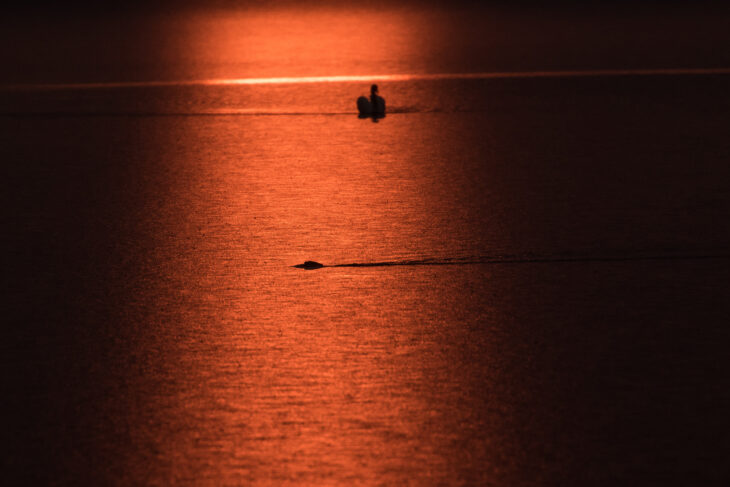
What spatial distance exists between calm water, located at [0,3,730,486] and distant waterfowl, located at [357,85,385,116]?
86 millimetres

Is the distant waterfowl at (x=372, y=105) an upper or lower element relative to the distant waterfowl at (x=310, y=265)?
upper

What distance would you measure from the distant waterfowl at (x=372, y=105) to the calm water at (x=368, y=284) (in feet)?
0.28

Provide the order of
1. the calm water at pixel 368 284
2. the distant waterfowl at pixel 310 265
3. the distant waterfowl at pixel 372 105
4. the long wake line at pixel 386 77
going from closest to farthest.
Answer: the calm water at pixel 368 284, the distant waterfowl at pixel 310 265, the distant waterfowl at pixel 372 105, the long wake line at pixel 386 77

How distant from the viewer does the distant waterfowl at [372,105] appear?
4.53 metres

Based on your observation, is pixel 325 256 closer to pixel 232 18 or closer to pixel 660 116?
pixel 660 116

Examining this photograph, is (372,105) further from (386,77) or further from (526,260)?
(526,260)

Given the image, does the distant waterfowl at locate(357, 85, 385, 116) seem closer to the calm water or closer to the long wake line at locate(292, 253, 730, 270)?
the calm water

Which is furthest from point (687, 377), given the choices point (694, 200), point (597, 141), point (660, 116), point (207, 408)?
point (660, 116)

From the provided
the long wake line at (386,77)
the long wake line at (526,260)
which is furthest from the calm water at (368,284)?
the long wake line at (386,77)

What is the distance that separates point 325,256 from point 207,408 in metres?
0.90

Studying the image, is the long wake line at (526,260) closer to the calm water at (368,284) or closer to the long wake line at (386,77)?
the calm water at (368,284)

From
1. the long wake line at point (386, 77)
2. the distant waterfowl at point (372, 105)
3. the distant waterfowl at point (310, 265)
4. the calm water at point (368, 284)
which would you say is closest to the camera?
the calm water at point (368, 284)

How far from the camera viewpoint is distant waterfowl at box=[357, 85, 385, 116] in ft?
14.9

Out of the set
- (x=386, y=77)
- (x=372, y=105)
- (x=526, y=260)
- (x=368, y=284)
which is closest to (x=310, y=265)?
(x=368, y=284)
